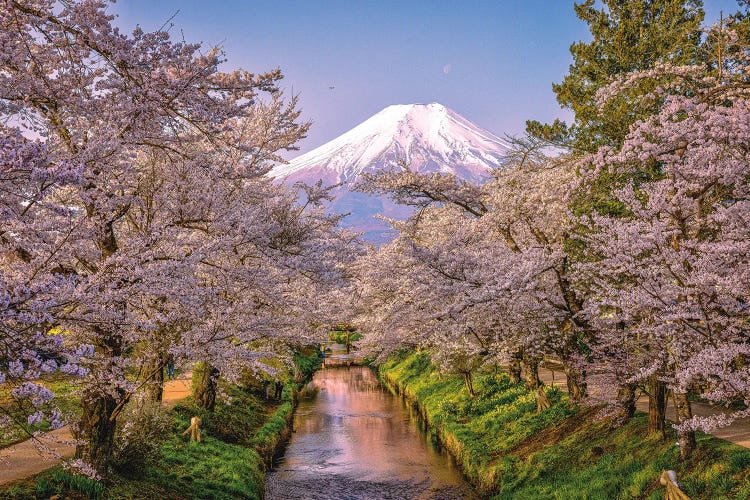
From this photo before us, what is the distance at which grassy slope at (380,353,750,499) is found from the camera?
34.4ft

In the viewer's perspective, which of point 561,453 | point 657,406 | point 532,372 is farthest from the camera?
point 532,372

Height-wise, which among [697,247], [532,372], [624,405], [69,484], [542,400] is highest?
[697,247]

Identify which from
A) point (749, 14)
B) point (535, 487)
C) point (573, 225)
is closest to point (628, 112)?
point (573, 225)

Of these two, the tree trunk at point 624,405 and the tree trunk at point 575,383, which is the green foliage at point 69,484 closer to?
the tree trunk at point 575,383

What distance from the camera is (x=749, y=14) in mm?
15625

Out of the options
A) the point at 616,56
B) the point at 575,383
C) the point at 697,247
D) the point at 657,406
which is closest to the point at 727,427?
the point at 657,406

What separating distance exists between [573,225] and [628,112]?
3194 millimetres

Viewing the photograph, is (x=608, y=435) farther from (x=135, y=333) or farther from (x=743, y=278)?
(x=135, y=333)

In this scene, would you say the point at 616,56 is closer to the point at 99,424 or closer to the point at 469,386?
the point at 469,386

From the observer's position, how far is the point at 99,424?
10.8 meters

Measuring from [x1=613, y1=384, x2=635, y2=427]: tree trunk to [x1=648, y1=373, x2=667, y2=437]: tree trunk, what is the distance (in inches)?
49.3

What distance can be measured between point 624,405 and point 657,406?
1875 millimetres

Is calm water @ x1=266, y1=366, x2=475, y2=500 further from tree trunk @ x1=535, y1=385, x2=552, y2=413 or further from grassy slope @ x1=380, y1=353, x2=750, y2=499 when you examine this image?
tree trunk @ x1=535, y1=385, x2=552, y2=413

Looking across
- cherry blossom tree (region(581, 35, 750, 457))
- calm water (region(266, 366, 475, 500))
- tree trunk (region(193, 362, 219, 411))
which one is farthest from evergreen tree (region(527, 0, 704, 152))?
tree trunk (region(193, 362, 219, 411))
